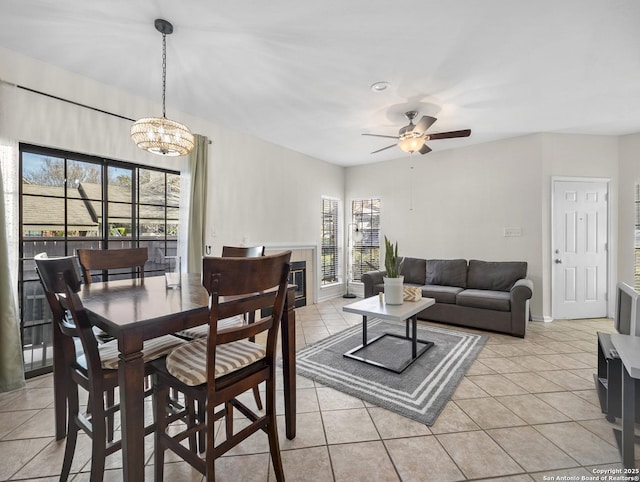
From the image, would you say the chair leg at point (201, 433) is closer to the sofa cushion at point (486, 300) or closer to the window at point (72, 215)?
the window at point (72, 215)

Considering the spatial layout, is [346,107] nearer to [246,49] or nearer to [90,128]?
[246,49]

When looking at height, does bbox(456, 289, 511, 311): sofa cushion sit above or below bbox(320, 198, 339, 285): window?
below

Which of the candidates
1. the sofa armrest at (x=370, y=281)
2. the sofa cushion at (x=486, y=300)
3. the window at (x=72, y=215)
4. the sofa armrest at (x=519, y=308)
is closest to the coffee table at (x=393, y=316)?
the sofa cushion at (x=486, y=300)

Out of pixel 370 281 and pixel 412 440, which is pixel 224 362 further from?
pixel 370 281

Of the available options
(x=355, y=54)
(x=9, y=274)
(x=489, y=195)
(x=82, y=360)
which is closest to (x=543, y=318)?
(x=489, y=195)

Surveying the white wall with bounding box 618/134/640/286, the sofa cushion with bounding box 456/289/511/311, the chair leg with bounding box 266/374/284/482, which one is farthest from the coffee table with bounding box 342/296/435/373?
the white wall with bounding box 618/134/640/286

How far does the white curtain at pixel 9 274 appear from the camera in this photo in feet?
7.11

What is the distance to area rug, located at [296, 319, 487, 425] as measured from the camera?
82.4 inches

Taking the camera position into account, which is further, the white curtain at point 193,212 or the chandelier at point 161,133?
the white curtain at point 193,212

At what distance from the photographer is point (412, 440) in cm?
171

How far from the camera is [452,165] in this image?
486 cm

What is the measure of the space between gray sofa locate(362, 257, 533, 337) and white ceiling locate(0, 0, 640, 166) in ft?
6.72

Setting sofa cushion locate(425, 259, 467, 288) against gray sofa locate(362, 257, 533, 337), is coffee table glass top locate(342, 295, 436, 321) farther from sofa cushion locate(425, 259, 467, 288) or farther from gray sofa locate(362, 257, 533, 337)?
sofa cushion locate(425, 259, 467, 288)

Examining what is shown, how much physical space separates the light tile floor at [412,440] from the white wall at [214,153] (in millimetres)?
2095
